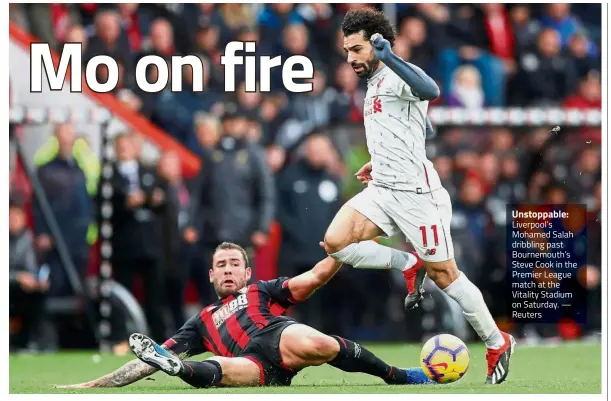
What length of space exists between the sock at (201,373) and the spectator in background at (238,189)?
3511mm

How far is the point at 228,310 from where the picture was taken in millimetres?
8266

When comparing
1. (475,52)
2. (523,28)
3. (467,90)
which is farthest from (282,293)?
(523,28)

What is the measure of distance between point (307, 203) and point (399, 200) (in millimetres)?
3149

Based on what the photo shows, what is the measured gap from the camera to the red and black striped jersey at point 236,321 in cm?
816

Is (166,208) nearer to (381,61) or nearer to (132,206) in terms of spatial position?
(132,206)

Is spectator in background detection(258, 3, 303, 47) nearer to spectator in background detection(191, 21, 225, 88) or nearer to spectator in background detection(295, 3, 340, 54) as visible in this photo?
spectator in background detection(295, 3, 340, 54)

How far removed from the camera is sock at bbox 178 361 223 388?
7598 millimetres

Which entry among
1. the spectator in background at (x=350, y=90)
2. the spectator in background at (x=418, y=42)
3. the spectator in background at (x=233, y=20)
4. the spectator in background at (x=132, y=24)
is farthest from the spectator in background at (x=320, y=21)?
the spectator in background at (x=132, y=24)

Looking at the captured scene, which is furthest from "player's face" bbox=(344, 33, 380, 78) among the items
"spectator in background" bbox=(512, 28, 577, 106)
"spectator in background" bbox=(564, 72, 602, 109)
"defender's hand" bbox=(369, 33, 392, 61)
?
"spectator in background" bbox=(564, 72, 602, 109)

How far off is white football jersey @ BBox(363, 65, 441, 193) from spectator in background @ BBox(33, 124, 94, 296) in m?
3.98

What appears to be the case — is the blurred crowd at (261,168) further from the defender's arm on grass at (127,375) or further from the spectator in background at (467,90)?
the defender's arm on grass at (127,375)

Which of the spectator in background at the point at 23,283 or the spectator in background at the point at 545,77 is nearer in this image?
the spectator in background at the point at 23,283

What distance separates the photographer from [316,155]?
11266mm

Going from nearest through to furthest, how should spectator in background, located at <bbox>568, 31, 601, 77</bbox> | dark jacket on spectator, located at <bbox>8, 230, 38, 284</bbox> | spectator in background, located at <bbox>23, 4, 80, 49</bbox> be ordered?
dark jacket on spectator, located at <bbox>8, 230, 38, 284</bbox> < spectator in background, located at <bbox>23, 4, 80, 49</bbox> < spectator in background, located at <bbox>568, 31, 601, 77</bbox>
